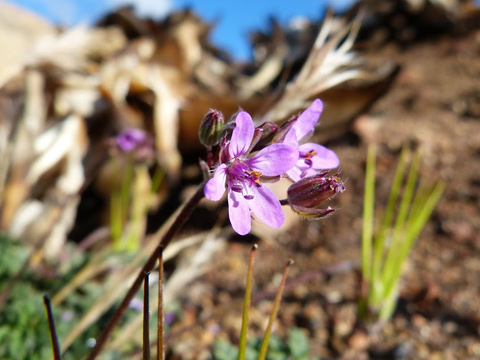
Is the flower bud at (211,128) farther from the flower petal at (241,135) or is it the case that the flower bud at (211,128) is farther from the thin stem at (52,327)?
the thin stem at (52,327)

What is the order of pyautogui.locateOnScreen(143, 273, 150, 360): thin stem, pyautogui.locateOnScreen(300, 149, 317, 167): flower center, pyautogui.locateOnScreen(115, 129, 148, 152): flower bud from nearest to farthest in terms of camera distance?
pyautogui.locateOnScreen(143, 273, 150, 360): thin stem
pyautogui.locateOnScreen(300, 149, 317, 167): flower center
pyautogui.locateOnScreen(115, 129, 148, 152): flower bud

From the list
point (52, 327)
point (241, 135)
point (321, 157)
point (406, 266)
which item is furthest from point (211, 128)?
point (406, 266)

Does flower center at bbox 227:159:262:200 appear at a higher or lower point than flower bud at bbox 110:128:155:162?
higher

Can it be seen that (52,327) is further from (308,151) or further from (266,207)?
(308,151)

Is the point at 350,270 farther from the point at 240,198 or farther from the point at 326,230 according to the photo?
the point at 240,198

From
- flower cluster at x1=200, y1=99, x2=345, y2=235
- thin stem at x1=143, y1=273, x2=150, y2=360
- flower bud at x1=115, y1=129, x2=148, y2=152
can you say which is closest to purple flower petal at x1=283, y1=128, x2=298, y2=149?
flower cluster at x1=200, y1=99, x2=345, y2=235

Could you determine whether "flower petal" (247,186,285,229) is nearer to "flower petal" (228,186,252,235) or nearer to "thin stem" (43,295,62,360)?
"flower petal" (228,186,252,235)

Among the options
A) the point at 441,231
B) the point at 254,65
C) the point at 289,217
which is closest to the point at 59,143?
the point at 289,217
